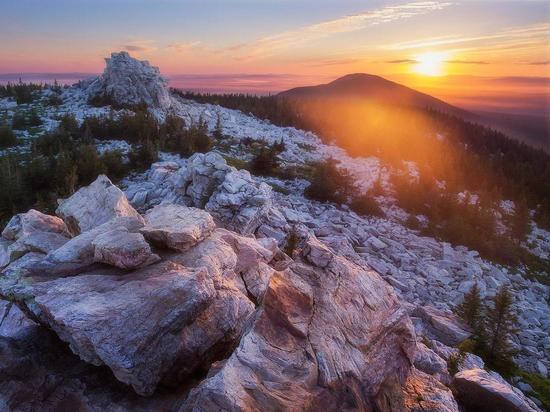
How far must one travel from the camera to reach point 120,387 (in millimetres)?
7211

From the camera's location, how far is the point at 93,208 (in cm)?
1328

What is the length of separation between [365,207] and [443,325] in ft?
38.4

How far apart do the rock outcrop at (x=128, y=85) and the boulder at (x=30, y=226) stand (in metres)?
37.8

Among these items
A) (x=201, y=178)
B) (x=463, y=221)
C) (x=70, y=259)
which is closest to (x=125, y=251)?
(x=70, y=259)

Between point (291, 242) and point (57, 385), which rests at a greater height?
point (57, 385)

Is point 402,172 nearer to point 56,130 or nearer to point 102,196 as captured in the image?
point 102,196

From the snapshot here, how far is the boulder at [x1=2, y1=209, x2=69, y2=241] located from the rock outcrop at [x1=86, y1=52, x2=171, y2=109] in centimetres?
3785

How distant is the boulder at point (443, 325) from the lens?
15.0 meters

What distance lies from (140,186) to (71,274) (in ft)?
46.3

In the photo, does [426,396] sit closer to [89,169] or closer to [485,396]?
[485,396]

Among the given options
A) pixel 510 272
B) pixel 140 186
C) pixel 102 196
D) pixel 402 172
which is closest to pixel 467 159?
pixel 402 172

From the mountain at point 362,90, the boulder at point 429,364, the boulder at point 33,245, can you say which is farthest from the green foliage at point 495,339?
the mountain at point 362,90

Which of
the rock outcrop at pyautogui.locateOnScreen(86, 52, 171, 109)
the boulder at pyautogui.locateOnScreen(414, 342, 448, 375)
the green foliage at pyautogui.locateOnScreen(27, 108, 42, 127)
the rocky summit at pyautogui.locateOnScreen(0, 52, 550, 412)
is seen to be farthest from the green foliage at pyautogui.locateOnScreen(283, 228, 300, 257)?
the rock outcrop at pyautogui.locateOnScreen(86, 52, 171, 109)

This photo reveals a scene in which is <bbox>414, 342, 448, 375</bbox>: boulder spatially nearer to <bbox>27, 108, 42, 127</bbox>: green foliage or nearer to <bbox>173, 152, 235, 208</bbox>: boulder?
<bbox>173, 152, 235, 208</bbox>: boulder
